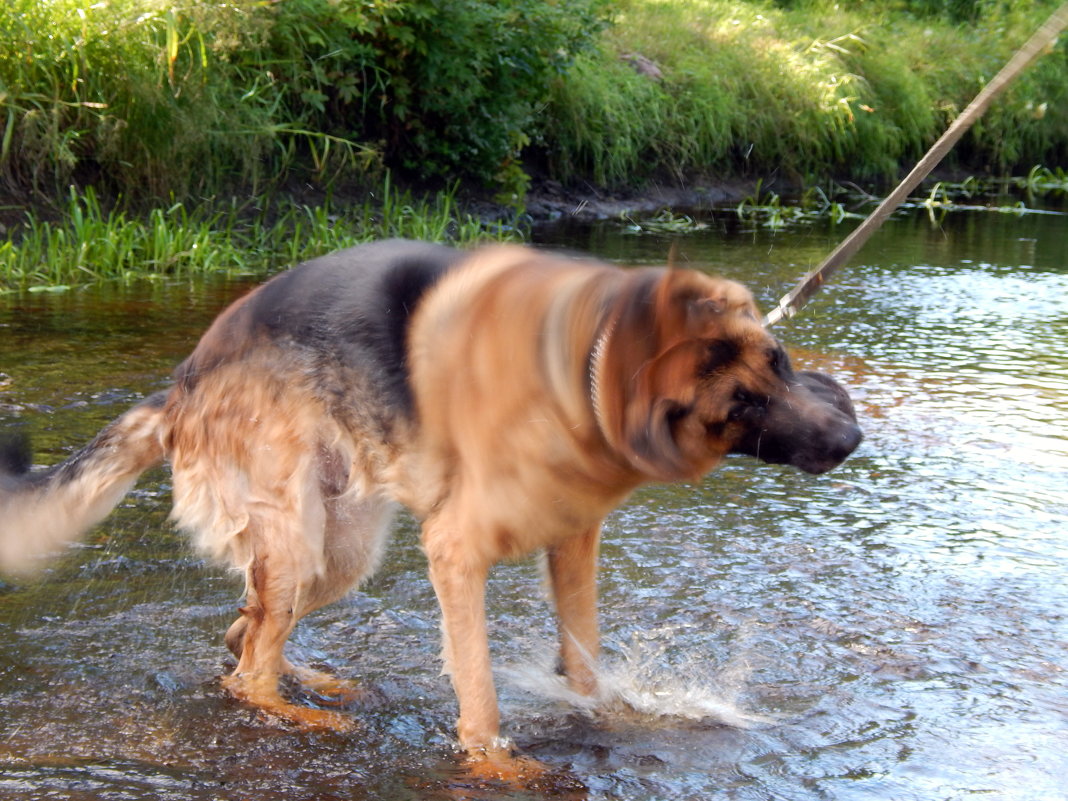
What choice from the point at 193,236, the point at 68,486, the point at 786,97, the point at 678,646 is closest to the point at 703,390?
the point at 678,646

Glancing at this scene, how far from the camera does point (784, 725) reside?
3.38m

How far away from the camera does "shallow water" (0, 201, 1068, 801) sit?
3.12 metres

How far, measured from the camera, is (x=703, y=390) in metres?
2.85

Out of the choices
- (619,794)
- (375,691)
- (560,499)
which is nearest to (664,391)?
(560,499)

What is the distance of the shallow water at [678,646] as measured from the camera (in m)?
3.12

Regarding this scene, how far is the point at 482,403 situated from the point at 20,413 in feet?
10.7

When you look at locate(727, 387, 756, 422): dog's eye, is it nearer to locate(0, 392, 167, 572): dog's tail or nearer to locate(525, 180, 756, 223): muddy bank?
locate(0, 392, 167, 572): dog's tail

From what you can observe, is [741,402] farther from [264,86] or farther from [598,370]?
[264,86]

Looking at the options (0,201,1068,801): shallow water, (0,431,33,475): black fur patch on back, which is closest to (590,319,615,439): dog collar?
(0,201,1068,801): shallow water

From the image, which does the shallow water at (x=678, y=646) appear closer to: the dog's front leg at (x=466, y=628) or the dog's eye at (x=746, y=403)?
the dog's front leg at (x=466, y=628)

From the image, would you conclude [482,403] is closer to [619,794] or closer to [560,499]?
[560,499]

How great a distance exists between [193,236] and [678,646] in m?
6.12

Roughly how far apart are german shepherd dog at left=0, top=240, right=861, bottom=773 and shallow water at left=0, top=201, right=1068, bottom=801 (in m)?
0.21

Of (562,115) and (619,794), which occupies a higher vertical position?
(562,115)
